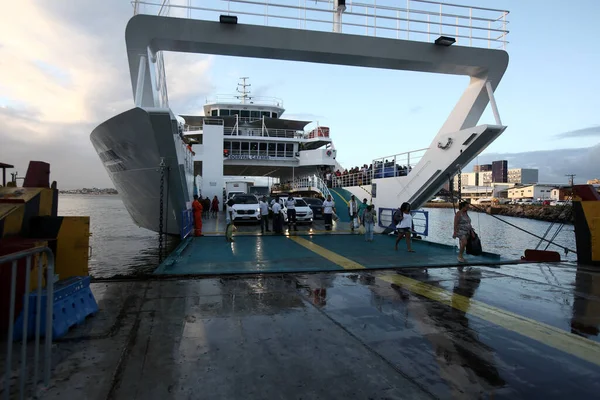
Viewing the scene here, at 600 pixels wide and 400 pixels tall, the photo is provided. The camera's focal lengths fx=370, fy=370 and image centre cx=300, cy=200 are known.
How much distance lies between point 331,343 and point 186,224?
969cm

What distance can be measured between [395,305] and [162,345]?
3.26 m

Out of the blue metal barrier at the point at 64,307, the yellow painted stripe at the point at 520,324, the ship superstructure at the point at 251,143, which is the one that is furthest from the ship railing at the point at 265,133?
the blue metal barrier at the point at 64,307

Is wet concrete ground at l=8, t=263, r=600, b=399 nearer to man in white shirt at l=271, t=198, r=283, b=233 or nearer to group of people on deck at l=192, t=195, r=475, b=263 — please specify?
group of people on deck at l=192, t=195, r=475, b=263

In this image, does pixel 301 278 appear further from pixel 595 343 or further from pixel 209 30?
pixel 209 30

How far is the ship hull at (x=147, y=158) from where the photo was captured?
9.70 meters

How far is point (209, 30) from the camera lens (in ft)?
34.0

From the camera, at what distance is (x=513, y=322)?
477cm

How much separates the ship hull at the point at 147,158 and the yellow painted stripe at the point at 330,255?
4201mm

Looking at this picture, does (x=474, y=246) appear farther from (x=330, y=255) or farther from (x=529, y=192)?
(x=529, y=192)

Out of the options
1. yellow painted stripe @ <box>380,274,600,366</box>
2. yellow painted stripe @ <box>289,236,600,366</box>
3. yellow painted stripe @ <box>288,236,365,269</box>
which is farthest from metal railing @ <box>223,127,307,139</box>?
yellow painted stripe @ <box>380,274,600,366</box>

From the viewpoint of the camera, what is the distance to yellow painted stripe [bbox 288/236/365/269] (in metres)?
8.49

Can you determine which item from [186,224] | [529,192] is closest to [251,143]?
[186,224]

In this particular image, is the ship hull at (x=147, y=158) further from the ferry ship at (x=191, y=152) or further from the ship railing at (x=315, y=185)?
the ship railing at (x=315, y=185)

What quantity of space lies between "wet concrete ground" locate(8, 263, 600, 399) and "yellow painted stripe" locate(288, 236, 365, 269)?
1.82 metres
